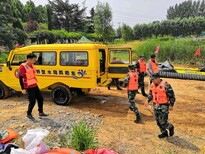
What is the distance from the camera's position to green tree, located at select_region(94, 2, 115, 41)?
43156 millimetres

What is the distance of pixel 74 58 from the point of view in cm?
716

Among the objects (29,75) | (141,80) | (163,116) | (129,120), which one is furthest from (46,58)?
(163,116)

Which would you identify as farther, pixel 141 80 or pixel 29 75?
pixel 141 80

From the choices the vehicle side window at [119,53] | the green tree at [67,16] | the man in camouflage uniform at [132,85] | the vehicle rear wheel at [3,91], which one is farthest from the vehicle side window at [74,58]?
the green tree at [67,16]

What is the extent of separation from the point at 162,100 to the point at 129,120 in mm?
1674

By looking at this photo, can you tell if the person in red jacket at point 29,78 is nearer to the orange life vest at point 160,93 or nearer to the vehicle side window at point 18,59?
the vehicle side window at point 18,59

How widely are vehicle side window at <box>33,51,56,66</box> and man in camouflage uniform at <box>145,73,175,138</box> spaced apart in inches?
143

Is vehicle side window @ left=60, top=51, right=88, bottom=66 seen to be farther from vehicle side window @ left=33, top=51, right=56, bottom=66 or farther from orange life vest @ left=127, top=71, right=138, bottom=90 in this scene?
orange life vest @ left=127, top=71, right=138, bottom=90

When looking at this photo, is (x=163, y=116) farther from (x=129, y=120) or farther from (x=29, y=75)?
(x=29, y=75)

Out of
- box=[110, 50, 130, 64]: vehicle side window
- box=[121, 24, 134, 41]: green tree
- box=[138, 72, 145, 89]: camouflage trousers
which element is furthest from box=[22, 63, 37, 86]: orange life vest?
box=[121, 24, 134, 41]: green tree

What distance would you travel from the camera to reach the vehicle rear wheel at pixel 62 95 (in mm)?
7371

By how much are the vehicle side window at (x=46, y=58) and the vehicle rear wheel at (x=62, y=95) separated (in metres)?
0.84

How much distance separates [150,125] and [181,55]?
13.3 m

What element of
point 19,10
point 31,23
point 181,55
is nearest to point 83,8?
point 19,10
